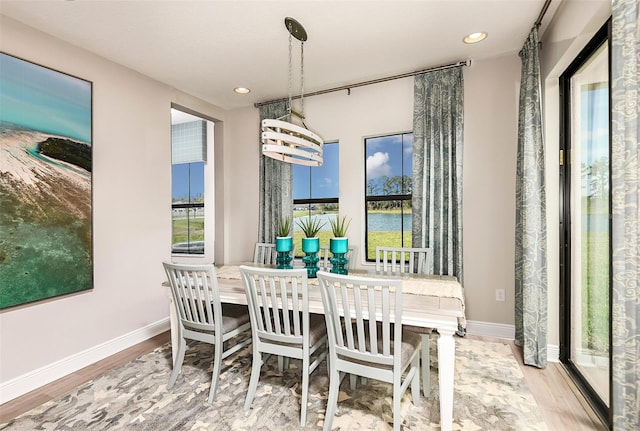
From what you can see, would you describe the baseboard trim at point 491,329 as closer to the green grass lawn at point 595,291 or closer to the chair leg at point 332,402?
the green grass lawn at point 595,291

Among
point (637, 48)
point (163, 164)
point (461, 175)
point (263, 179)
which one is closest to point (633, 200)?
point (637, 48)

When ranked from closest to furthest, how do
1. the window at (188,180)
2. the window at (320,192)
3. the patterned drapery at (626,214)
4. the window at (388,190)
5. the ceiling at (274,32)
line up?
the patterned drapery at (626,214) → the ceiling at (274,32) → the window at (388,190) → the window at (320,192) → the window at (188,180)

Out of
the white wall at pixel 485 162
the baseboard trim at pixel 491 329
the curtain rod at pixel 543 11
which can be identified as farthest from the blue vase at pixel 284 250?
the curtain rod at pixel 543 11

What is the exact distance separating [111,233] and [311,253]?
76.4 inches

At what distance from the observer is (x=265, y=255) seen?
367 centimetres

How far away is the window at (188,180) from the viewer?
4.66m

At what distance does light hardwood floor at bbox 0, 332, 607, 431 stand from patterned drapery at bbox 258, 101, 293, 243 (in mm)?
1916

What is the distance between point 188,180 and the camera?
16.5ft

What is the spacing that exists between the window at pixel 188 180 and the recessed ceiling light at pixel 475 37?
3593 mm

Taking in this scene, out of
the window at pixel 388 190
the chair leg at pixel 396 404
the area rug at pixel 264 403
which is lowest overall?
the area rug at pixel 264 403

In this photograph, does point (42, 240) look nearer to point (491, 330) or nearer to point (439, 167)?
point (439, 167)

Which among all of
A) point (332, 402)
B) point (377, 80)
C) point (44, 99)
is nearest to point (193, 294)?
point (332, 402)

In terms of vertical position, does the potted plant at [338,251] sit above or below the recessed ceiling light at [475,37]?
below

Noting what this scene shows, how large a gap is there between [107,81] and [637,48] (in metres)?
3.68
